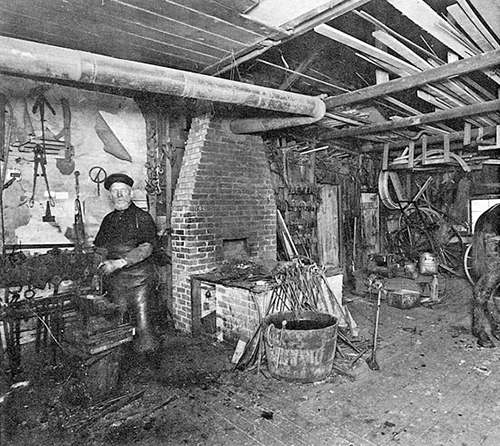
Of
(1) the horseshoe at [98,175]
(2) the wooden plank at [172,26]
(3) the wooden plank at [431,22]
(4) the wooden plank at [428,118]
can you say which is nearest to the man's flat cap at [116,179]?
(1) the horseshoe at [98,175]

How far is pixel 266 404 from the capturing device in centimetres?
306

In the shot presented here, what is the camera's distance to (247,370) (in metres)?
3.65

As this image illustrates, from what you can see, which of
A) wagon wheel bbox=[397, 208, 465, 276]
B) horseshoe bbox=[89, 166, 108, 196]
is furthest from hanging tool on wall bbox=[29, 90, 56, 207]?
wagon wheel bbox=[397, 208, 465, 276]

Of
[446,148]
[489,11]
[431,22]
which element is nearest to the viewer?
[489,11]

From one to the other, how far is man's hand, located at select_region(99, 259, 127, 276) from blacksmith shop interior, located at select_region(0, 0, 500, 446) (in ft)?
0.07

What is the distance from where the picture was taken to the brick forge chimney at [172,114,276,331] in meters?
4.69

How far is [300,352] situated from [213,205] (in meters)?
2.16

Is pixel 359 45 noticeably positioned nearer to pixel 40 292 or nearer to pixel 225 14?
pixel 225 14

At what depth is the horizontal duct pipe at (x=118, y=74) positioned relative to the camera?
2104mm

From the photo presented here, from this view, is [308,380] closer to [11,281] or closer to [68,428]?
[68,428]

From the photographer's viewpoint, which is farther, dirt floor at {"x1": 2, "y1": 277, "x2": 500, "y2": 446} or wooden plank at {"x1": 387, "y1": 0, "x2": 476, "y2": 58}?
dirt floor at {"x1": 2, "y1": 277, "x2": 500, "y2": 446}

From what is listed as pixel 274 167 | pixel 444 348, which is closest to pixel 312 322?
pixel 444 348

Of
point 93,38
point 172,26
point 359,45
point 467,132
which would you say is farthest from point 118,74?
point 467,132

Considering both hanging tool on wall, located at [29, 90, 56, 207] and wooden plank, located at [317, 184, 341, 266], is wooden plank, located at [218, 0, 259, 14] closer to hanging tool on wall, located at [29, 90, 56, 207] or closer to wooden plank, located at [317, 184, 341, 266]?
hanging tool on wall, located at [29, 90, 56, 207]
